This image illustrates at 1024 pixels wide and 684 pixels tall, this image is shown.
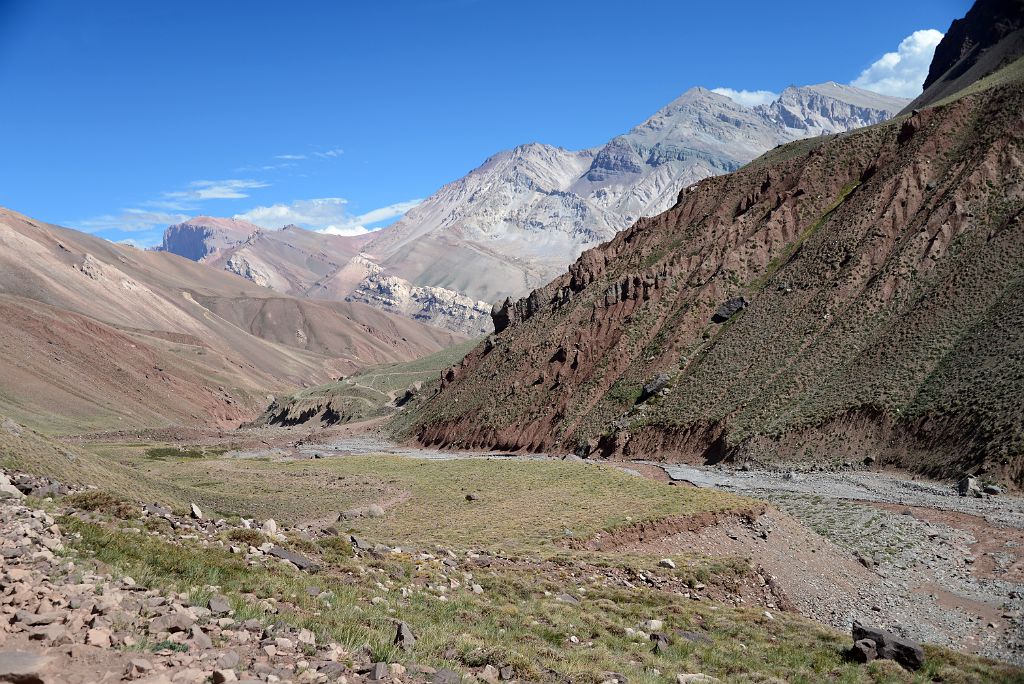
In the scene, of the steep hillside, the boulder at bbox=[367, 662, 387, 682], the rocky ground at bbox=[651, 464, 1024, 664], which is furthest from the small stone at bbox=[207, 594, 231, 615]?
the steep hillside

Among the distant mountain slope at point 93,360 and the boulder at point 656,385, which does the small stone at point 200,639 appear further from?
the distant mountain slope at point 93,360

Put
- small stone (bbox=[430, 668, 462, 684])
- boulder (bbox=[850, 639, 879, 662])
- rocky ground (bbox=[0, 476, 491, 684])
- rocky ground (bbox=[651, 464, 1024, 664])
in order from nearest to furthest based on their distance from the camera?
rocky ground (bbox=[0, 476, 491, 684]) < small stone (bbox=[430, 668, 462, 684]) < boulder (bbox=[850, 639, 879, 662]) < rocky ground (bbox=[651, 464, 1024, 664])

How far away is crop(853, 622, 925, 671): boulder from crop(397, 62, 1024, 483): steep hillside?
26811 mm

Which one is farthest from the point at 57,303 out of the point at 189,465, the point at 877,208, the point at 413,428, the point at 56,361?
the point at 877,208

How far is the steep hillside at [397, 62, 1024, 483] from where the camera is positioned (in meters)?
45.4

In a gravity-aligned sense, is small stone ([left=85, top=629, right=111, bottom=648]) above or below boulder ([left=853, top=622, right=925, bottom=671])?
above

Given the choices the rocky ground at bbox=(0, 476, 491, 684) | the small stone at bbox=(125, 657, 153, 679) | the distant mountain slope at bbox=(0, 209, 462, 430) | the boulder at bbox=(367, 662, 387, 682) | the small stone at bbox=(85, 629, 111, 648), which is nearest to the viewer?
the small stone at bbox=(125, 657, 153, 679)

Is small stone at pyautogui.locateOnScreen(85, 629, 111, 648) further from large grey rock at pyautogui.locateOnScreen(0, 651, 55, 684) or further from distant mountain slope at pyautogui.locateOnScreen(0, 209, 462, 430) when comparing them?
distant mountain slope at pyautogui.locateOnScreen(0, 209, 462, 430)

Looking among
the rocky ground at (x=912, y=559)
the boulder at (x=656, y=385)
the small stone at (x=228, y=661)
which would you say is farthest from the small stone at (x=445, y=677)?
the boulder at (x=656, y=385)

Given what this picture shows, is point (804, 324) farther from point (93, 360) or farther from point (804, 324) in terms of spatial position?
point (93, 360)

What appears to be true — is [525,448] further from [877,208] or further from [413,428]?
[877,208]

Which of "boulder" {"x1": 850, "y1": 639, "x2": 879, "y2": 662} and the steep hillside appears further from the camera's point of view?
the steep hillside

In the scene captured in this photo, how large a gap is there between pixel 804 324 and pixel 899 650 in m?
48.1

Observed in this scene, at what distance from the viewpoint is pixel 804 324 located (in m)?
59.0
